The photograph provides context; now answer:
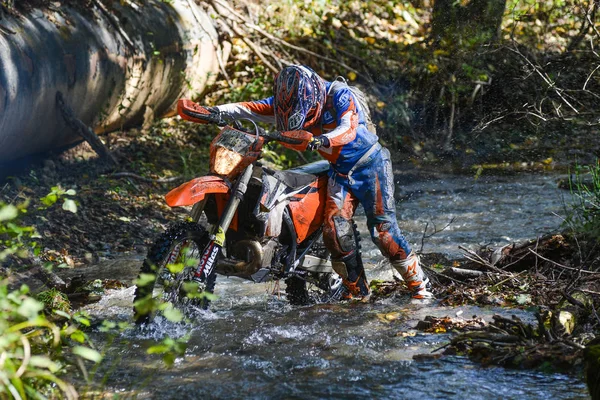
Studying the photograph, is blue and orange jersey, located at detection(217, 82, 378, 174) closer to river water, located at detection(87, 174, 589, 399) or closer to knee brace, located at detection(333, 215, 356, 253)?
knee brace, located at detection(333, 215, 356, 253)

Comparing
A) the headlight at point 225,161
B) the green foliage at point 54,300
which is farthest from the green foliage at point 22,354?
the headlight at point 225,161

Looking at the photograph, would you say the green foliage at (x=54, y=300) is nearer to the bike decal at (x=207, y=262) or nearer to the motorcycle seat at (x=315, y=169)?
the bike decal at (x=207, y=262)

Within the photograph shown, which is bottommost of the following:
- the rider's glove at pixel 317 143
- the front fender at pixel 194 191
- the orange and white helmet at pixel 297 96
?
the front fender at pixel 194 191

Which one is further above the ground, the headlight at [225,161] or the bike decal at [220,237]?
the headlight at [225,161]

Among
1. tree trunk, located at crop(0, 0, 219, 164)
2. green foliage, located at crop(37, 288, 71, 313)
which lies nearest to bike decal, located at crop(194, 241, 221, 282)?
green foliage, located at crop(37, 288, 71, 313)

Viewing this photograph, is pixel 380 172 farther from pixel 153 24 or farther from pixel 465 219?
pixel 153 24

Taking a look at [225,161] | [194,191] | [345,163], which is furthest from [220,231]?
[345,163]

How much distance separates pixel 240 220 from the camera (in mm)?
5789

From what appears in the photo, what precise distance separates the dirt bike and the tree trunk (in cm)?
325

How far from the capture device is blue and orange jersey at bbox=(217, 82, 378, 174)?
6082mm

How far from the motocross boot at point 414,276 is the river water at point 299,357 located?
0.13m

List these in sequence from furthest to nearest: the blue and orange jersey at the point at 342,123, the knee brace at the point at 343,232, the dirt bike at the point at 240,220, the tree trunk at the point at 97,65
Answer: the tree trunk at the point at 97,65
the knee brace at the point at 343,232
the blue and orange jersey at the point at 342,123
the dirt bike at the point at 240,220

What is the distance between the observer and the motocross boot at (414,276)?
6.50m

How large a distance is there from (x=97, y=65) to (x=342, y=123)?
4.66m
